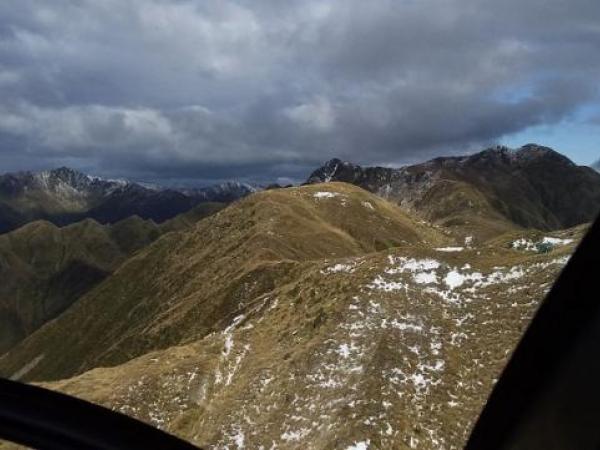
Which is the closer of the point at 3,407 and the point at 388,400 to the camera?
the point at 3,407

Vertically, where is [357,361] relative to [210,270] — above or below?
below

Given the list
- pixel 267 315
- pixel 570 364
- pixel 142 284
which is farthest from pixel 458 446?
pixel 142 284

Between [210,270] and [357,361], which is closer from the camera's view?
[357,361]

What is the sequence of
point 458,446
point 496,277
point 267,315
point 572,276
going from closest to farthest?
1. point 572,276
2. point 458,446
3. point 496,277
4. point 267,315

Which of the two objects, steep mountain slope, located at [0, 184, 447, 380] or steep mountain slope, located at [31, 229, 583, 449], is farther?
steep mountain slope, located at [0, 184, 447, 380]

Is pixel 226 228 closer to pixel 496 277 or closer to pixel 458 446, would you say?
pixel 496 277
